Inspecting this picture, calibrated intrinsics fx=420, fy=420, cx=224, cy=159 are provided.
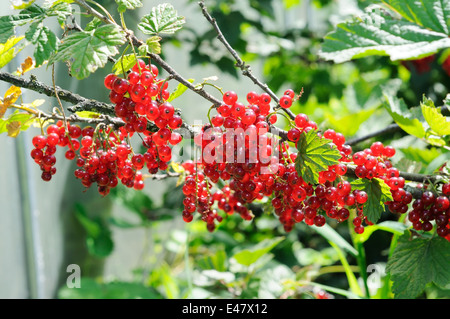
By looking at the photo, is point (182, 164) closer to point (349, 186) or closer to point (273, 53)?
point (349, 186)

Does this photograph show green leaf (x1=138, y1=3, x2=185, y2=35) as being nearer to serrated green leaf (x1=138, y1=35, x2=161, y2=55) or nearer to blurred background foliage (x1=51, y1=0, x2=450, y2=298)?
serrated green leaf (x1=138, y1=35, x2=161, y2=55)

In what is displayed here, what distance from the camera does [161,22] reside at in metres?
0.55

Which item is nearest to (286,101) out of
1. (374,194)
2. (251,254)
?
(374,194)

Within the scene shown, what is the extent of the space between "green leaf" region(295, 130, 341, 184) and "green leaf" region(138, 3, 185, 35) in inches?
8.6

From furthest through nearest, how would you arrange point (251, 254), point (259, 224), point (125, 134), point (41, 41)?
point (259, 224)
point (251, 254)
point (125, 134)
point (41, 41)

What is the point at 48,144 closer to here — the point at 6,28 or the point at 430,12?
the point at 6,28

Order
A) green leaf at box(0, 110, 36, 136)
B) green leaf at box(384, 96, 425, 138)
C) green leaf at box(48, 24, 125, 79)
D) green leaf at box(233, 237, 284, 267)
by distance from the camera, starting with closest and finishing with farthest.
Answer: green leaf at box(48, 24, 125, 79)
green leaf at box(0, 110, 36, 136)
green leaf at box(384, 96, 425, 138)
green leaf at box(233, 237, 284, 267)

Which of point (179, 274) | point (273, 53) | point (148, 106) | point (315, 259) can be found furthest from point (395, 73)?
point (148, 106)

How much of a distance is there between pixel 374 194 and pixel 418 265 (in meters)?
0.18

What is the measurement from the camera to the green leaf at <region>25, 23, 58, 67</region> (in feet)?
1.53

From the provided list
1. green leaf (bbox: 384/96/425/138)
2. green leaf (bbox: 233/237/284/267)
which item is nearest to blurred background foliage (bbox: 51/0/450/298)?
green leaf (bbox: 233/237/284/267)

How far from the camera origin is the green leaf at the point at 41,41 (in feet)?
1.53

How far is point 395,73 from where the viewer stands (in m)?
1.56
